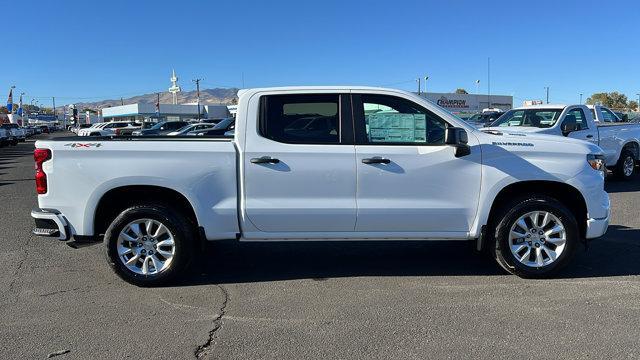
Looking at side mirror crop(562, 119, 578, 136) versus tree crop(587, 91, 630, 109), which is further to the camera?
tree crop(587, 91, 630, 109)

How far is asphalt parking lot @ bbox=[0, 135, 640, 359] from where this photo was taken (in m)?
3.92

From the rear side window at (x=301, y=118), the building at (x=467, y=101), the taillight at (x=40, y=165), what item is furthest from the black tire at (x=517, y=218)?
the building at (x=467, y=101)

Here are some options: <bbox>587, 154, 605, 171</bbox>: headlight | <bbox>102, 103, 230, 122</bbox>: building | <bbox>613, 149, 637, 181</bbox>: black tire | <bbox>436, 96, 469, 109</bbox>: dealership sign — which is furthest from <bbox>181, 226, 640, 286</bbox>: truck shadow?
<bbox>102, 103, 230, 122</bbox>: building

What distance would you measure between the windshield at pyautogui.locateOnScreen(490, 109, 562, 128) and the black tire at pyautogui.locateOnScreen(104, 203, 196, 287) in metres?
9.10

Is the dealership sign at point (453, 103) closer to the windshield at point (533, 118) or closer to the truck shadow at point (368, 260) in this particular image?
the windshield at point (533, 118)

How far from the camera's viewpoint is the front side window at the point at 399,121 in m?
5.36

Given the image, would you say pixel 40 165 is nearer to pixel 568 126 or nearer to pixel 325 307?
pixel 325 307

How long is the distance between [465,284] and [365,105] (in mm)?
2036

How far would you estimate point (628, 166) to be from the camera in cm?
1333

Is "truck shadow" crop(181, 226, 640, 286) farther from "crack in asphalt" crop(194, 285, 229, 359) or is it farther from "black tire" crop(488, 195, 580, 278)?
"crack in asphalt" crop(194, 285, 229, 359)

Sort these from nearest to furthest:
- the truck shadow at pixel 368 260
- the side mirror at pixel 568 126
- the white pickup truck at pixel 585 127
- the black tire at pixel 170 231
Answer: the black tire at pixel 170 231 → the truck shadow at pixel 368 260 → the side mirror at pixel 568 126 → the white pickup truck at pixel 585 127

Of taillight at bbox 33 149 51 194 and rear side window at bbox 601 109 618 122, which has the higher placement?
rear side window at bbox 601 109 618 122

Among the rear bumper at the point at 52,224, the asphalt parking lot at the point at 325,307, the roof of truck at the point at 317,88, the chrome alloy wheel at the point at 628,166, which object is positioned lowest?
the asphalt parking lot at the point at 325,307

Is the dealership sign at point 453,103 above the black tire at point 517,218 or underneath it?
above
